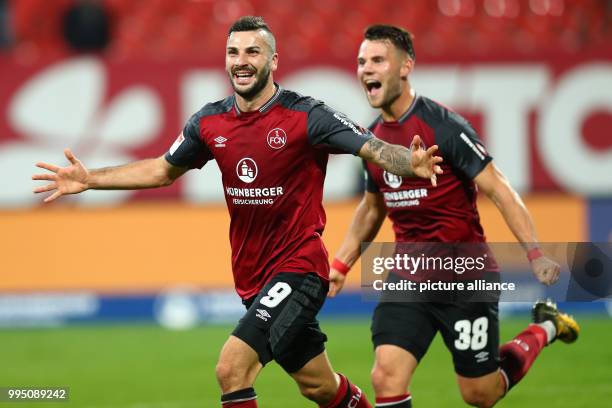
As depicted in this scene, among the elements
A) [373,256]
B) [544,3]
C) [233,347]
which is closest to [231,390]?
[233,347]

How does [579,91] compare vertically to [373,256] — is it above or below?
above

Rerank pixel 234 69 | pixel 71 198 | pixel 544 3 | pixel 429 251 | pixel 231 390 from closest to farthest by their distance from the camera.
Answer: pixel 231 390, pixel 234 69, pixel 429 251, pixel 71 198, pixel 544 3

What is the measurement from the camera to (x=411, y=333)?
6.43 m

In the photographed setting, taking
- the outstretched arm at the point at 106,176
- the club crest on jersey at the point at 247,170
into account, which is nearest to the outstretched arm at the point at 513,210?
the club crest on jersey at the point at 247,170

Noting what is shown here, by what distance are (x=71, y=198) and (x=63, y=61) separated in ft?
5.33

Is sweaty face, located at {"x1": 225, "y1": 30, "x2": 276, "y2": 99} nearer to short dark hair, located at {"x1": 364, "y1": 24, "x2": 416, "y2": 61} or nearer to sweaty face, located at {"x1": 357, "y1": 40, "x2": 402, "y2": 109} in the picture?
sweaty face, located at {"x1": 357, "y1": 40, "x2": 402, "y2": 109}

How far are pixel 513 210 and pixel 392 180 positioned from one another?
0.76 meters

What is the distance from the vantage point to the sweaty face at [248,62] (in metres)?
6.07

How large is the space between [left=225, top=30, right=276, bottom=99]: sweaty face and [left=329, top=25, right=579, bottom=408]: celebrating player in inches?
36.5

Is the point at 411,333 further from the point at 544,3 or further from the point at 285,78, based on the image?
the point at 544,3

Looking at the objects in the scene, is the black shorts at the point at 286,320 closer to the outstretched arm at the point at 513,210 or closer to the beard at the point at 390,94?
the outstretched arm at the point at 513,210

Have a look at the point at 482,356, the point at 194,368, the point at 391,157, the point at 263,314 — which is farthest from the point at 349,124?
the point at 194,368

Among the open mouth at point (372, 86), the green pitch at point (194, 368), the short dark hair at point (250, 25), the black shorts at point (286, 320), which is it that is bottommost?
the green pitch at point (194, 368)

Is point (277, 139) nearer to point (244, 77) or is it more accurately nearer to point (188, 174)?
point (244, 77)
